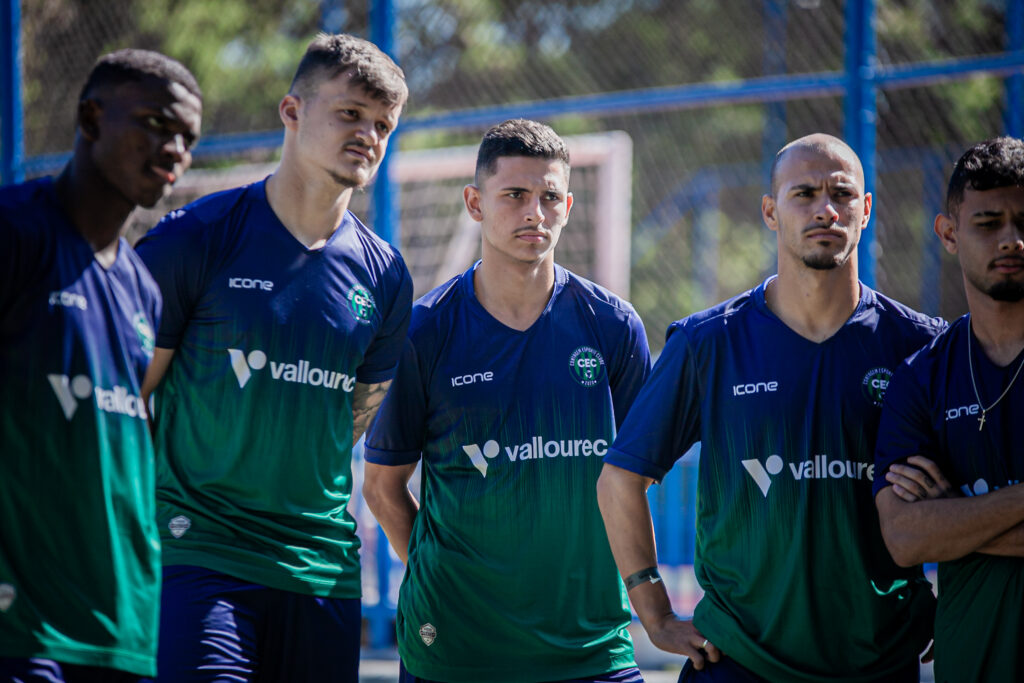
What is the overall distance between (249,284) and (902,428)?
6.92ft

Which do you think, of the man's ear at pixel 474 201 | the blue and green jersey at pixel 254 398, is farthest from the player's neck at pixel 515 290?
the blue and green jersey at pixel 254 398

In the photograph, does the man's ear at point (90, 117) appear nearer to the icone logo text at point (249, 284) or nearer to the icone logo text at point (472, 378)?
the icone logo text at point (249, 284)

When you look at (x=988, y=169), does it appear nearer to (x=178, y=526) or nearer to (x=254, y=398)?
(x=254, y=398)

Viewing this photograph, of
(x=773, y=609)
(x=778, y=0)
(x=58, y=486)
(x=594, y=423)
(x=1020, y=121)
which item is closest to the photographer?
(x=58, y=486)

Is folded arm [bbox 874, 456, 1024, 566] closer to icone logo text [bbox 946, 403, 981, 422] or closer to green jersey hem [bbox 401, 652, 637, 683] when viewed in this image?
icone logo text [bbox 946, 403, 981, 422]

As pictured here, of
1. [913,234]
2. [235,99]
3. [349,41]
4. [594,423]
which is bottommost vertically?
[594,423]

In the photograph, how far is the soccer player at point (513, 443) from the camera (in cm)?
391

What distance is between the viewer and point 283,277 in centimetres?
376

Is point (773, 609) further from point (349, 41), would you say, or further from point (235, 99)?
point (235, 99)

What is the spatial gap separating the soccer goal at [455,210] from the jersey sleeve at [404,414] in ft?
26.1

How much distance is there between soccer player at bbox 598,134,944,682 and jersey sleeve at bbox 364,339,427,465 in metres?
0.80

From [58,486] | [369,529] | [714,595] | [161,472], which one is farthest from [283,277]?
[369,529]

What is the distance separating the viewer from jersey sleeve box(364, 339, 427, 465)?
163 inches

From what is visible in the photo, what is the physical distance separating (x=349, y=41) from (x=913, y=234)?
587 inches
